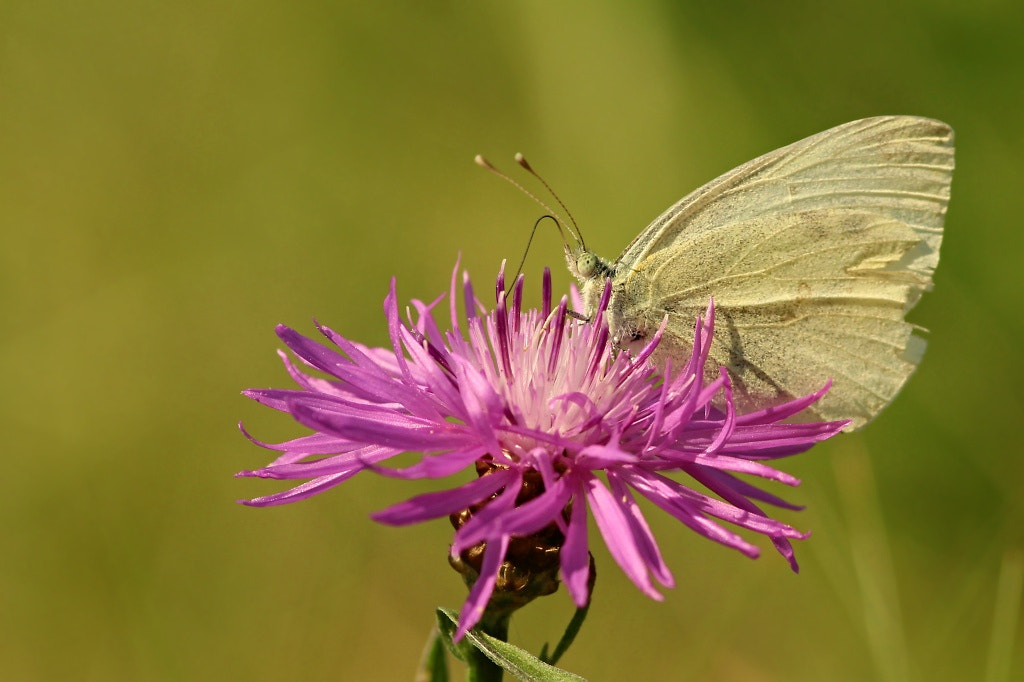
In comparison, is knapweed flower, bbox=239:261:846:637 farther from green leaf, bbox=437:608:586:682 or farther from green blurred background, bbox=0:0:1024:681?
green blurred background, bbox=0:0:1024:681

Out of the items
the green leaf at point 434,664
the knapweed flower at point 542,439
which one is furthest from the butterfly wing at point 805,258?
the green leaf at point 434,664

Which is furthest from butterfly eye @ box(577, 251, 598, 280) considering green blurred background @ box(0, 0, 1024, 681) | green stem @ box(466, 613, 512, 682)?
green blurred background @ box(0, 0, 1024, 681)

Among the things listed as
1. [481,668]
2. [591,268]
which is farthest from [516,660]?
[591,268]

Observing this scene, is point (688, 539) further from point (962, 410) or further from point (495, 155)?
point (495, 155)

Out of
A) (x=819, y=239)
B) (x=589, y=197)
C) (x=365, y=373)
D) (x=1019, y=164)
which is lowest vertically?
(x=365, y=373)

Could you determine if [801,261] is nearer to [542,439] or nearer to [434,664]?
[542,439]

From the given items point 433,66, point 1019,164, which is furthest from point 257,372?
point 1019,164

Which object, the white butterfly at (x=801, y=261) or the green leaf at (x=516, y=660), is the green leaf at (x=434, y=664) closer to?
the green leaf at (x=516, y=660)
